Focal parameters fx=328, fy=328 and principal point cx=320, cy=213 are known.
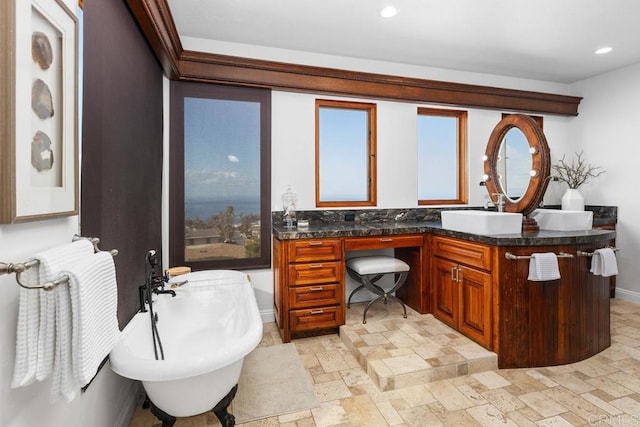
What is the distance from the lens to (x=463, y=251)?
2.69m

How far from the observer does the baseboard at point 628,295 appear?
3.73 m

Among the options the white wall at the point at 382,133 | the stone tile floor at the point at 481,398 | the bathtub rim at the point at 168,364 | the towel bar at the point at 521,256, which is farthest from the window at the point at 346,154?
the bathtub rim at the point at 168,364

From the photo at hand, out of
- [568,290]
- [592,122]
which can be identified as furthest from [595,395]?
[592,122]

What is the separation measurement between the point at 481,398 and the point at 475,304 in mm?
721

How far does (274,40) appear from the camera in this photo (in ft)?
10.1

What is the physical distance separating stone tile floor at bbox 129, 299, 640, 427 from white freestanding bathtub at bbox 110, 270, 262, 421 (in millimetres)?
441

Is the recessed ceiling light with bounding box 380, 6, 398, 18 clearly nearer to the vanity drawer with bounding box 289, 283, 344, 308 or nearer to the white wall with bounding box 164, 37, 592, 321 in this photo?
the white wall with bounding box 164, 37, 592, 321

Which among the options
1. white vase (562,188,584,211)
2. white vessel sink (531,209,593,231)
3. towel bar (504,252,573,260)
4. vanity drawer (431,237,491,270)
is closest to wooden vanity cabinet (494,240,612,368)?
towel bar (504,252,573,260)

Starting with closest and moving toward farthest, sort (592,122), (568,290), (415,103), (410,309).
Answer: (568,290) < (410,309) < (415,103) < (592,122)

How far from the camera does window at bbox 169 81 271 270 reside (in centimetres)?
304

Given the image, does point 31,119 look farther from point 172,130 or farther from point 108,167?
point 172,130

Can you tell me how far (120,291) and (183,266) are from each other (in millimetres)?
→ 1233

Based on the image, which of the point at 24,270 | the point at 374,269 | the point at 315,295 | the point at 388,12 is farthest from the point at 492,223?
the point at 24,270

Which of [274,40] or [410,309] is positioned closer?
[274,40]
